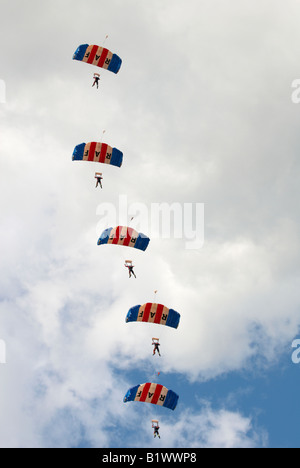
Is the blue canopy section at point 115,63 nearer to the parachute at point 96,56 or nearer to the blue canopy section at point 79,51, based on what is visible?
the parachute at point 96,56

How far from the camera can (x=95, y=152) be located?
9250 centimetres

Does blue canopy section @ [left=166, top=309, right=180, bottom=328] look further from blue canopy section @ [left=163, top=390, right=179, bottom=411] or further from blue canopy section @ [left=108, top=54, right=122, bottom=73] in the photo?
blue canopy section @ [left=108, top=54, right=122, bottom=73]

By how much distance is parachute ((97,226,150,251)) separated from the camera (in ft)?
296

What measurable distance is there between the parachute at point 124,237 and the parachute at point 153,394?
60.9ft

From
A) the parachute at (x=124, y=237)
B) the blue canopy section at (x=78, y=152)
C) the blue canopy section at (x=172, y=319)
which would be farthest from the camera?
the blue canopy section at (x=78, y=152)

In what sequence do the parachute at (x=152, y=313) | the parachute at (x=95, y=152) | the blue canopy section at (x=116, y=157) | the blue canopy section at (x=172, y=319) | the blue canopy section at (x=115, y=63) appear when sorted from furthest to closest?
the blue canopy section at (x=115, y=63)
the blue canopy section at (x=116, y=157)
the parachute at (x=95, y=152)
the blue canopy section at (x=172, y=319)
the parachute at (x=152, y=313)

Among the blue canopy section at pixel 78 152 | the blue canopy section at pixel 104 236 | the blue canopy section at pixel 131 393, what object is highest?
the blue canopy section at pixel 78 152

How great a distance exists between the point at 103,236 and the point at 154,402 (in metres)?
23.0

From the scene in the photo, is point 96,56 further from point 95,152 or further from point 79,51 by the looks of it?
point 95,152

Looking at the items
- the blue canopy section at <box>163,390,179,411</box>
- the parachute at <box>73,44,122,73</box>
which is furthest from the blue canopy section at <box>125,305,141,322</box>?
the parachute at <box>73,44,122,73</box>

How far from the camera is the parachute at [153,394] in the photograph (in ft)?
294

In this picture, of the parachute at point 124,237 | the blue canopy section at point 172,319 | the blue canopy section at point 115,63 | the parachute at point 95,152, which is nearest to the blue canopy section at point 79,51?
the blue canopy section at point 115,63
